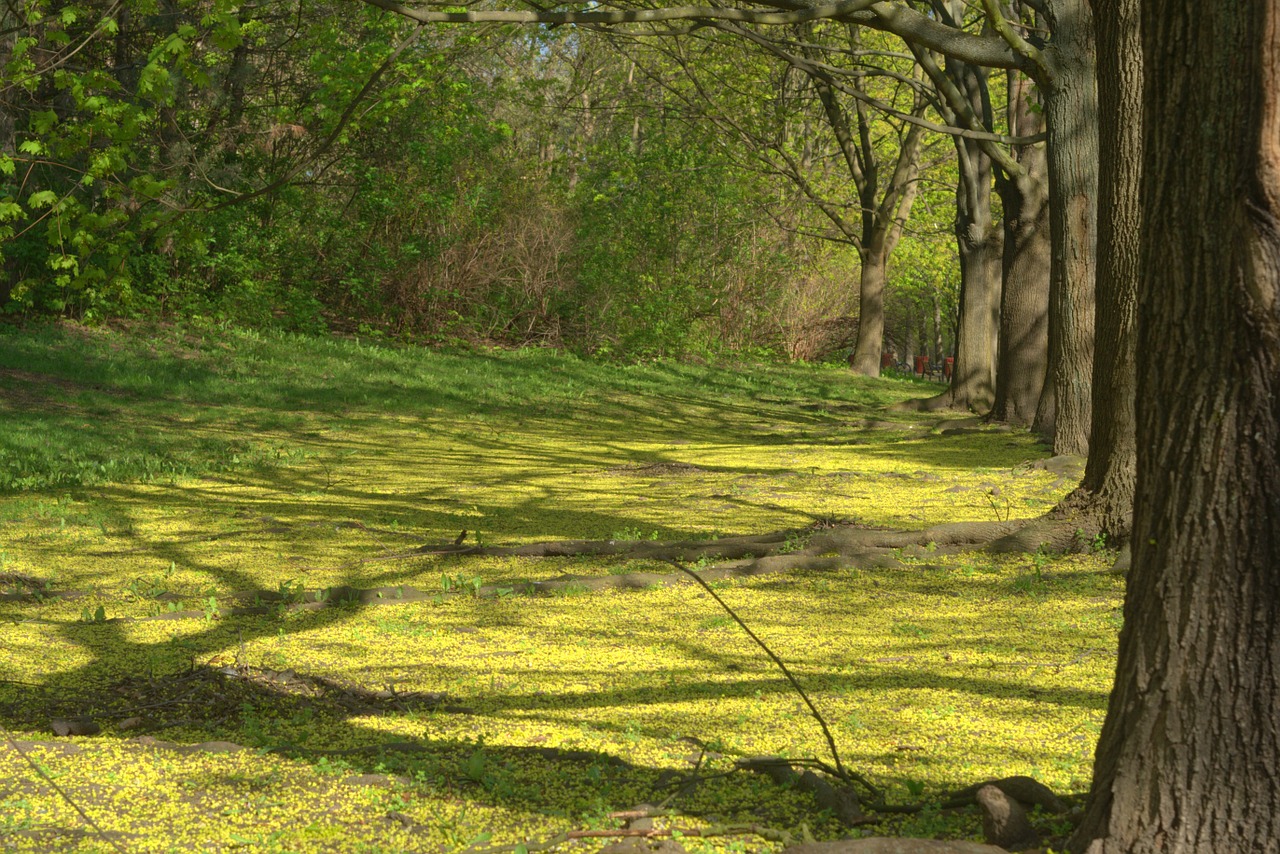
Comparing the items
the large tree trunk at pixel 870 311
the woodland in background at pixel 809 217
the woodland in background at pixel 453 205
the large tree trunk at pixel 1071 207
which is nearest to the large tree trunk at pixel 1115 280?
the woodland in background at pixel 809 217

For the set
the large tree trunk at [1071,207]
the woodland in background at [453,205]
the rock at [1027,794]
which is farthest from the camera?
the woodland in background at [453,205]

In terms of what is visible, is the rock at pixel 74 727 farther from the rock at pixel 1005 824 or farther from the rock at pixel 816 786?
the rock at pixel 1005 824

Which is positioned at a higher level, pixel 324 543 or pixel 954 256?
pixel 954 256

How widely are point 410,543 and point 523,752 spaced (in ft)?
15.0

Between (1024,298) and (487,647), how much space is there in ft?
37.6

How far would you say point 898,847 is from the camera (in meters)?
2.76

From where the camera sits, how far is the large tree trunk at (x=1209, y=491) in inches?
104

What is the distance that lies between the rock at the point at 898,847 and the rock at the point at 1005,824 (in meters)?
0.13

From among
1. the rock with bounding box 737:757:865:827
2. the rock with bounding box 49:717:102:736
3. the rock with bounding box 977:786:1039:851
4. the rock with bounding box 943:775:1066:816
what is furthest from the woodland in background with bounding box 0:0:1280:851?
the rock with bounding box 49:717:102:736

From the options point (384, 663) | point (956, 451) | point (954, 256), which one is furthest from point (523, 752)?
point (954, 256)

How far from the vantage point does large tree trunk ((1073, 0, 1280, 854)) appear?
2.65 meters

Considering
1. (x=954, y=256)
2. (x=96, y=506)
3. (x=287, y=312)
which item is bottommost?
(x=96, y=506)

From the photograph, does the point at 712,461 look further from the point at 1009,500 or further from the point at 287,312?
the point at 287,312

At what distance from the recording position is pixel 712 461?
13219mm
